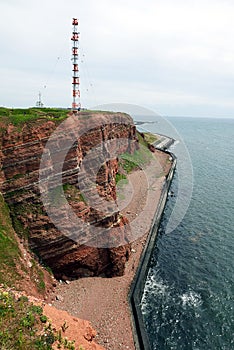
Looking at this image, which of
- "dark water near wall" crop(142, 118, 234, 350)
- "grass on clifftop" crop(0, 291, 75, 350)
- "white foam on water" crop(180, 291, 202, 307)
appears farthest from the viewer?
"white foam on water" crop(180, 291, 202, 307)

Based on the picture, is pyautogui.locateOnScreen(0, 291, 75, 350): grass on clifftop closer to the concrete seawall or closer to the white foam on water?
the concrete seawall

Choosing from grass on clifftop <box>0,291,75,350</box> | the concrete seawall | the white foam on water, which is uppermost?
grass on clifftop <box>0,291,75,350</box>

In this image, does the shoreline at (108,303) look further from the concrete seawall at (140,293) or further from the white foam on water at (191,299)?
the white foam on water at (191,299)

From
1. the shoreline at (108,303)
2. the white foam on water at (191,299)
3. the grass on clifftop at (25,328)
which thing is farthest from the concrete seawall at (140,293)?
the grass on clifftop at (25,328)

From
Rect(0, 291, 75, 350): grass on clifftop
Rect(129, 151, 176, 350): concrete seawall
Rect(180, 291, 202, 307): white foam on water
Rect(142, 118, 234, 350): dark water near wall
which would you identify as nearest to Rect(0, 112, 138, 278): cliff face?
Rect(129, 151, 176, 350): concrete seawall

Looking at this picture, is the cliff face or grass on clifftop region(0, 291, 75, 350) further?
the cliff face

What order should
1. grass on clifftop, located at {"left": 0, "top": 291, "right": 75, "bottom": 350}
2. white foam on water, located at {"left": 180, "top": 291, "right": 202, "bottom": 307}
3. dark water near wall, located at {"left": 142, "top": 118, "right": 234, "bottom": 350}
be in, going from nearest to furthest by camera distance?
grass on clifftop, located at {"left": 0, "top": 291, "right": 75, "bottom": 350}
dark water near wall, located at {"left": 142, "top": 118, "right": 234, "bottom": 350}
white foam on water, located at {"left": 180, "top": 291, "right": 202, "bottom": 307}

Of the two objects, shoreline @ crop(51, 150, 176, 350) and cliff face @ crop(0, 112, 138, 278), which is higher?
cliff face @ crop(0, 112, 138, 278)
